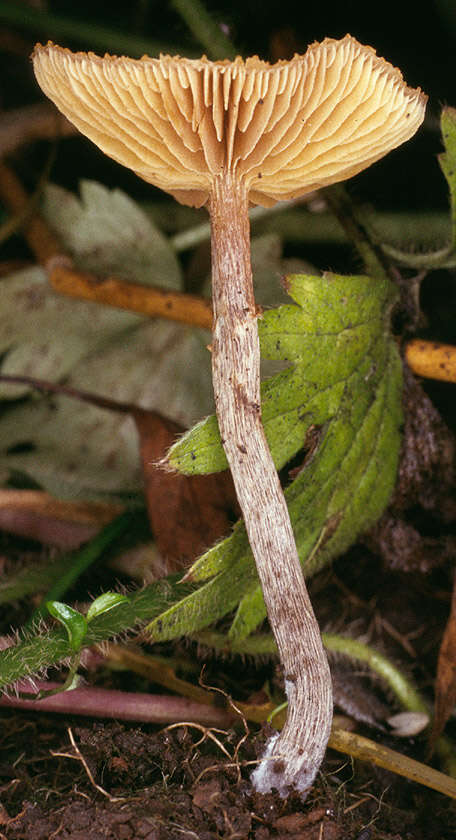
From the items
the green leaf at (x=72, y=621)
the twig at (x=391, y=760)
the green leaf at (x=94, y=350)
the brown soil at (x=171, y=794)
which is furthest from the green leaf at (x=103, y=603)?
the green leaf at (x=94, y=350)

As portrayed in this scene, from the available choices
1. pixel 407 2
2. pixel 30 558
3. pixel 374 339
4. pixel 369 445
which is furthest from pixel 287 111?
pixel 30 558

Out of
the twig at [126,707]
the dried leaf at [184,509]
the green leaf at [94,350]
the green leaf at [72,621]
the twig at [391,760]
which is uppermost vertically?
the green leaf at [94,350]

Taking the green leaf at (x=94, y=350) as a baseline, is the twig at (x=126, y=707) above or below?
below

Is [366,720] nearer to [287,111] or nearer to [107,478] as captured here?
[107,478]

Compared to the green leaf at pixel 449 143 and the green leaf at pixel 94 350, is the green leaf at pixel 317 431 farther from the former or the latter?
the green leaf at pixel 94 350

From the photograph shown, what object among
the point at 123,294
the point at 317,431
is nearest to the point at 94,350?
the point at 123,294

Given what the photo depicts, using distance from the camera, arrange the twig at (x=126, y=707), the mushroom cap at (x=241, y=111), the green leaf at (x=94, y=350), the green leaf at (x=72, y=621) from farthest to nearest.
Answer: the green leaf at (x=94, y=350), the twig at (x=126, y=707), the green leaf at (x=72, y=621), the mushroom cap at (x=241, y=111)
